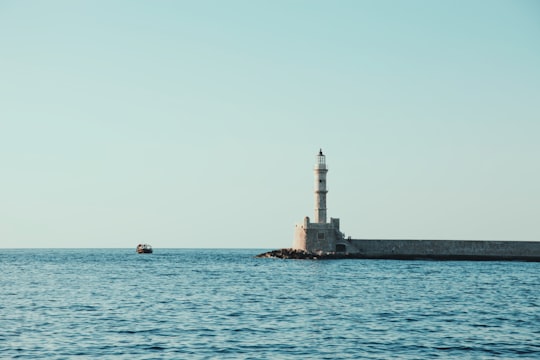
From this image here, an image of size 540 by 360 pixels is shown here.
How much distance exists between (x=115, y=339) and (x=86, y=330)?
9.09 ft

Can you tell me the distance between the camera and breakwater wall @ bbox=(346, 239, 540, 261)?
3858 inches

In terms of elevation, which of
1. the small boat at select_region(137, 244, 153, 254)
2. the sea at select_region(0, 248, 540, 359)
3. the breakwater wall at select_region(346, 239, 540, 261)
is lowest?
the sea at select_region(0, 248, 540, 359)

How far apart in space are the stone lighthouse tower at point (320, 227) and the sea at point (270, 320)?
3574 centimetres

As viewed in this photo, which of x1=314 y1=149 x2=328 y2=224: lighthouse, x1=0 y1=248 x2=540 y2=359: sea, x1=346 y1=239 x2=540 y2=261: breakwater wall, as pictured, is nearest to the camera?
x1=0 y1=248 x2=540 y2=359: sea

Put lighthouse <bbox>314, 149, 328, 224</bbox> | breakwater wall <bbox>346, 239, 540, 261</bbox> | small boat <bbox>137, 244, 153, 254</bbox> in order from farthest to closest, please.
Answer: small boat <bbox>137, 244, 153, 254</bbox>, breakwater wall <bbox>346, 239, 540, 261</bbox>, lighthouse <bbox>314, 149, 328, 224</bbox>

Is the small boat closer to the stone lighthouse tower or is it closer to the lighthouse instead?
the stone lighthouse tower

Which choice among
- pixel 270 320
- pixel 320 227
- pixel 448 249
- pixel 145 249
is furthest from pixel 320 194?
pixel 145 249

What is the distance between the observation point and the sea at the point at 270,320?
25938 mm

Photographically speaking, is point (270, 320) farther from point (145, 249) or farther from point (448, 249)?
point (145, 249)

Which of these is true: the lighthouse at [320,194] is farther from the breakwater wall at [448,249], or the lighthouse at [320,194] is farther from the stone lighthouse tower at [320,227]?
the breakwater wall at [448,249]

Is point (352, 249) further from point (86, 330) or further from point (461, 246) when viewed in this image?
point (86, 330)

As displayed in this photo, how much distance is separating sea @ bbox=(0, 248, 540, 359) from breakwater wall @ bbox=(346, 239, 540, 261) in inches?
1615

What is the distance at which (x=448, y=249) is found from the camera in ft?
324

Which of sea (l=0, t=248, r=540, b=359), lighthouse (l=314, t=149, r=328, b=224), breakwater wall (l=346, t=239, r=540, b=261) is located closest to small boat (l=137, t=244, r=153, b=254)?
breakwater wall (l=346, t=239, r=540, b=261)
